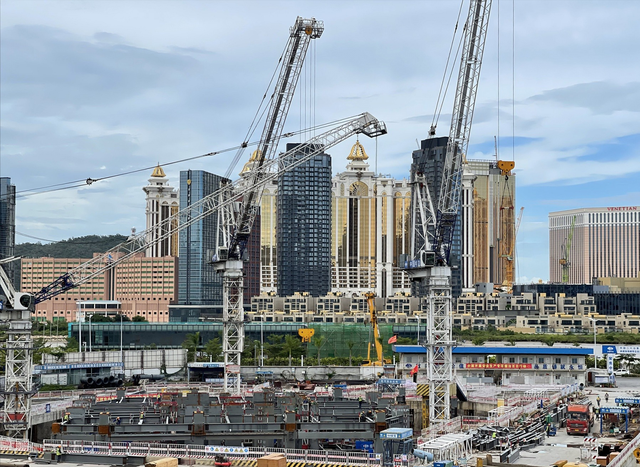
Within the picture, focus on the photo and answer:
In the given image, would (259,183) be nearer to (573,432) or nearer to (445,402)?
(445,402)

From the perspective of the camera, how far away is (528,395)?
86.8 m

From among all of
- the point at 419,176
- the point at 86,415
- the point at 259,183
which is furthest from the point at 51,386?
the point at 419,176

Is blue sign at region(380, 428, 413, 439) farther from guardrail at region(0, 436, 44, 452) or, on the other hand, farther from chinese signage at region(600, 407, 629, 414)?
Result: guardrail at region(0, 436, 44, 452)

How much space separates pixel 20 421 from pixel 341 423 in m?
25.4

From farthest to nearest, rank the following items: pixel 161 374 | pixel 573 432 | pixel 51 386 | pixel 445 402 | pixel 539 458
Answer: pixel 161 374
pixel 51 386
pixel 445 402
pixel 573 432
pixel 539 458

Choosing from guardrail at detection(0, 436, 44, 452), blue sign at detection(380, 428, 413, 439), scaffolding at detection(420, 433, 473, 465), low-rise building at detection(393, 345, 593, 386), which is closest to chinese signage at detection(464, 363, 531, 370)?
low-rise building at detection(393, 345, 593, 386)

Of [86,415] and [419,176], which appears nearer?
[86,415]

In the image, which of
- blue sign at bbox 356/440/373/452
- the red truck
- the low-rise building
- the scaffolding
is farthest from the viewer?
the low-rise building

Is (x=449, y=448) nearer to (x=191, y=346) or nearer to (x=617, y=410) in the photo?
(x=617, y=410)

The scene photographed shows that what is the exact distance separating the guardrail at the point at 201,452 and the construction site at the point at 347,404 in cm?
12

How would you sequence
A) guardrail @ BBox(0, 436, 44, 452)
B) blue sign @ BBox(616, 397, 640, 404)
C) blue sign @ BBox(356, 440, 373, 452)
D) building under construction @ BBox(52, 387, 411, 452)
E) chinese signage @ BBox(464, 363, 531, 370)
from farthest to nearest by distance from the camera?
chinese signage @ BBox(464, 363, 531, 370), blue sign @ BBox(616, 397, 640, 404), building under construction @ BBox(52, 387, 411, 452), blue sign @ BBox(356, 440, 373, 452), guardrail @ BBox(0, 436, 44, 452)

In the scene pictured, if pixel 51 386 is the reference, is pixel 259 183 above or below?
above

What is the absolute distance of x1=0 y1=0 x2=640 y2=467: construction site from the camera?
55.4 metres

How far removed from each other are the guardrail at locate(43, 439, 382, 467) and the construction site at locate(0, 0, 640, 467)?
0.39 ft
